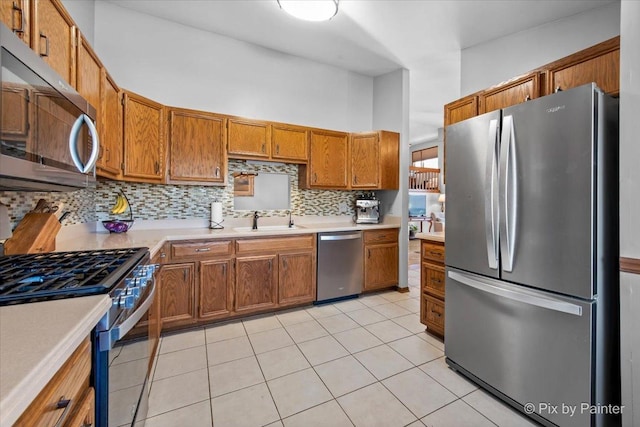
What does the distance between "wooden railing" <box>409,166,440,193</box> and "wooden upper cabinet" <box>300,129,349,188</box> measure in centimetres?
588

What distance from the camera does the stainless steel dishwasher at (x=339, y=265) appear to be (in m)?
3.25

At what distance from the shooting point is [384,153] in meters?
3.75

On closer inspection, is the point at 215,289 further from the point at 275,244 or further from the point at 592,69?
the point at 592,69

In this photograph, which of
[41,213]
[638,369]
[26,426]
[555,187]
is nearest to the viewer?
[26,426]

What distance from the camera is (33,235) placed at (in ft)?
5.01

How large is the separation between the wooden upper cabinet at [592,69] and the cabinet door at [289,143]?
7.76 ft

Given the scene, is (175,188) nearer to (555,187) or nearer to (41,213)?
(41,213)

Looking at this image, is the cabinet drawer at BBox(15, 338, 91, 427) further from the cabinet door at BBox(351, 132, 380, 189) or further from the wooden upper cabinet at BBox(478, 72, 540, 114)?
the cabinet door at BBox(351, 132, 380, 189)

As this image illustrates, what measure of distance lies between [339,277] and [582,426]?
227 centimetres

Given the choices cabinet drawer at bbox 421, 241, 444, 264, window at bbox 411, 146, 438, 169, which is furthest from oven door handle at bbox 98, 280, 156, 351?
window at bbox 411, 146, 438, 169

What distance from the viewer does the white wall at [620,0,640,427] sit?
1297 millimetres

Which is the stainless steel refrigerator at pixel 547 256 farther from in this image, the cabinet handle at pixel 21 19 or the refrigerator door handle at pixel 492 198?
the cabinet handle at pixel 21 19

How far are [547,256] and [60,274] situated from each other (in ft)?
7.27

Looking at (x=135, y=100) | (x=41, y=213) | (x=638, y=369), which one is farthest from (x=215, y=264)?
(x=638, y=369)
